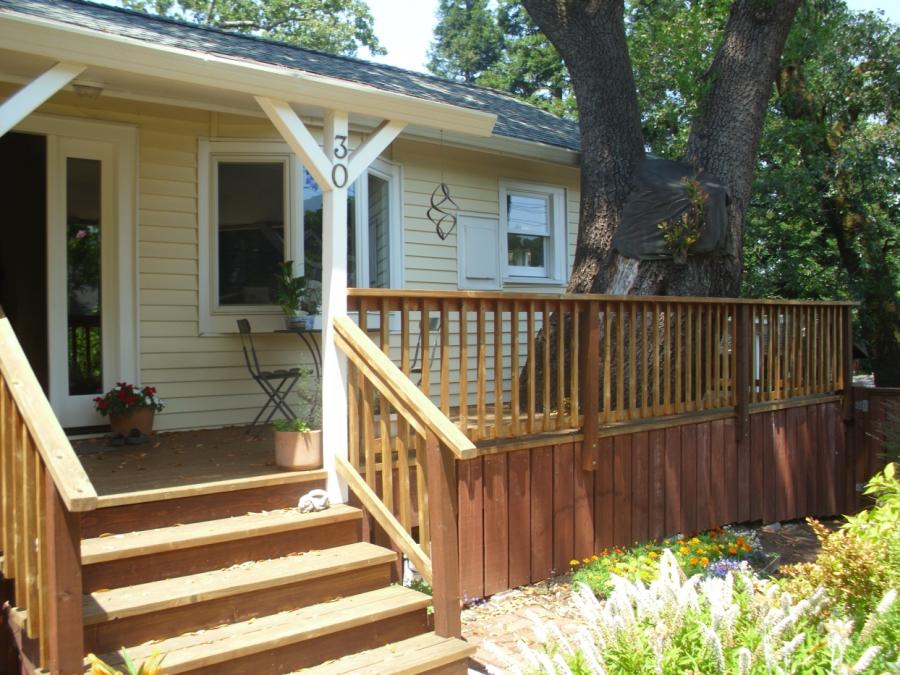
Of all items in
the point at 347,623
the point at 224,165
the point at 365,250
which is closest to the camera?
the point at 347,623

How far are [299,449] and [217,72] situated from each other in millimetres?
2027

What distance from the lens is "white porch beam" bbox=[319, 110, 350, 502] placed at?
447cm

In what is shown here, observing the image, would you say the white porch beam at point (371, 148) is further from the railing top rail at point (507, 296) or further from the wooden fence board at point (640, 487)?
the wooden fence board at point (640, 487)

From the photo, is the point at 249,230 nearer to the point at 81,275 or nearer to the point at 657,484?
the point at 81,275

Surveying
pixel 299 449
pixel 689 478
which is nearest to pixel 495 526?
pixel 299 449

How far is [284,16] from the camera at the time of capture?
1112 inches

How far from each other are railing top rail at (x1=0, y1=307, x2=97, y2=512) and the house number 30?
185 cm

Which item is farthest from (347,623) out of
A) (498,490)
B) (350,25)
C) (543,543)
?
(350,25)


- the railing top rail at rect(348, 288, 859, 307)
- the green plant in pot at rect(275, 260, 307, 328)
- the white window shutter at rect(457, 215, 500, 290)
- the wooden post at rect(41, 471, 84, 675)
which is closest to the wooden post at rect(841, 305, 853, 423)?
the railing top rail at rect(348, 288, 859, 307)

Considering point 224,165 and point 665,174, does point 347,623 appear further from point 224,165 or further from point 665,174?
point 665,174

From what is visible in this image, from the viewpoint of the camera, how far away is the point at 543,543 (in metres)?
5.20

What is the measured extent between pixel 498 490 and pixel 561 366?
36.9 inches

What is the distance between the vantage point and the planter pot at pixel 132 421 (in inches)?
229

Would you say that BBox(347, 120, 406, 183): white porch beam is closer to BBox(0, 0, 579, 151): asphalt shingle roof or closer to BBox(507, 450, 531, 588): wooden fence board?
BBox(0, 0, 579, 151): asphalt shingle roof
